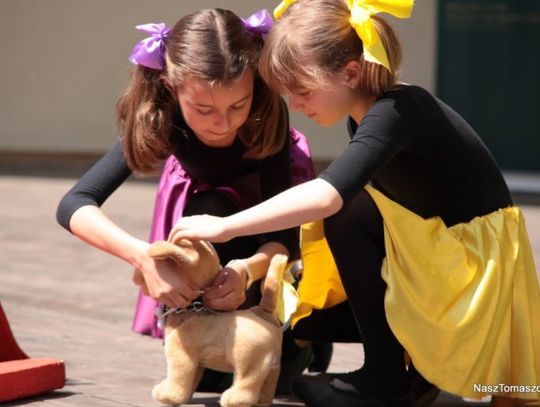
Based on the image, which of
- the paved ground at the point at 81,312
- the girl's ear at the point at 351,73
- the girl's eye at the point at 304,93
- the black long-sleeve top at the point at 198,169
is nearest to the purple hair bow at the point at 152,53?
the black long-sleeve top at the point at 198,169

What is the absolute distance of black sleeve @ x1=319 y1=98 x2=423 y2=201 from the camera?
2.75 m

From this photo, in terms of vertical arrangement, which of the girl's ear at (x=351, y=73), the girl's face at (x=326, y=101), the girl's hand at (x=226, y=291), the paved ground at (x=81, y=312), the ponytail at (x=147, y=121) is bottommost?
the paved ground at (x=81, y=312)

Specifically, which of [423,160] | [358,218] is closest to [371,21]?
[423,160]

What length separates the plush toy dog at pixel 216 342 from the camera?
2.85 meters

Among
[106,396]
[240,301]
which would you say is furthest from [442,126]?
[106,396]

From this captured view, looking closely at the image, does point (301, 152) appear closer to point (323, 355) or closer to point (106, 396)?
point (323, 355)

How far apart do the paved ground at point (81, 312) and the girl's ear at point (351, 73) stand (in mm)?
893

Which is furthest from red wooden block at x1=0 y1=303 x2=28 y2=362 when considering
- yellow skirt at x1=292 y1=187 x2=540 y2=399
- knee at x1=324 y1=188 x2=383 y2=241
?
yellow skirt at x1=292 y1=187 x2=540 y2=399

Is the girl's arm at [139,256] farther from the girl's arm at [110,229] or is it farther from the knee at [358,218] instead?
the knee at [358,218]

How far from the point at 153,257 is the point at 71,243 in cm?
360

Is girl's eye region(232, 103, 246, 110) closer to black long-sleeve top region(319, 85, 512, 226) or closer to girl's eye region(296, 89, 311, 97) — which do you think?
girl's eye region(296, 89, 311, 97)

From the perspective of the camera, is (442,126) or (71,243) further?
(71,243)

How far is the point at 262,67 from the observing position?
2.96 m

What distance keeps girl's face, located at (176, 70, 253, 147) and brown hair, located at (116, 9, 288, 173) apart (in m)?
0.02
